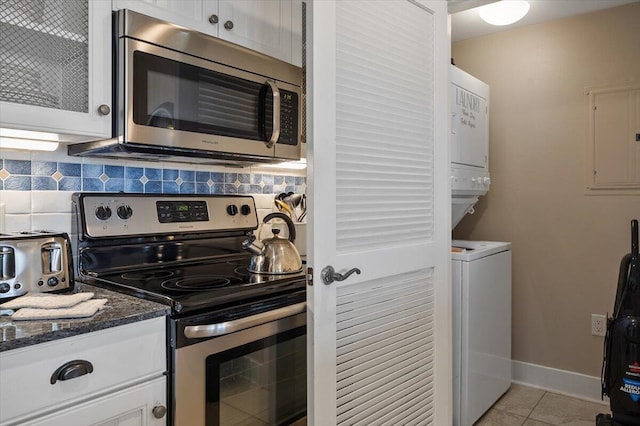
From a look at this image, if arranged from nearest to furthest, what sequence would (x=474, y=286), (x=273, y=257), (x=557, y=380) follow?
(x=273, y=257), (x=474, y=286), (x=557, y=380)

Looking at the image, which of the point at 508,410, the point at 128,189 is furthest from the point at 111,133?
the point at 508,410

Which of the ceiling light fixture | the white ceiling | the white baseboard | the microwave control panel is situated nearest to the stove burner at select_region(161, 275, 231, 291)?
the microwave control panel

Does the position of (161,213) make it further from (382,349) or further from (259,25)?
(382,349)

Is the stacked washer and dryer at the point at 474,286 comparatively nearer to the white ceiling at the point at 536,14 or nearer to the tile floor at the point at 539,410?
the tile floor at the point at 539,410

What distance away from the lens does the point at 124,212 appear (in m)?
1.73

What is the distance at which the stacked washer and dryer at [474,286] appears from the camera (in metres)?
2.29

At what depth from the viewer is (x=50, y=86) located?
1.32 metres

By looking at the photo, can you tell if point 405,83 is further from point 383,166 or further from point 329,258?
point 329,258

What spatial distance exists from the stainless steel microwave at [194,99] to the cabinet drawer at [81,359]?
641 mm

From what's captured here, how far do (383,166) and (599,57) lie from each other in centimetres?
195

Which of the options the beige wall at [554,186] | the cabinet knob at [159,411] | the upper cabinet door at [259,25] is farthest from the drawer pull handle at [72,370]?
the beige wall at [554,186]

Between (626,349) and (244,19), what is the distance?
2084 mm

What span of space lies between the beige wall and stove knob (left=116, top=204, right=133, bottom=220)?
2.37 meters

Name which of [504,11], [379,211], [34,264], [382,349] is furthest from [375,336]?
[504,11]
